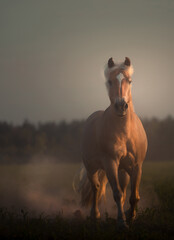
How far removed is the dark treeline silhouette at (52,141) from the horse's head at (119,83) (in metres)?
40.2

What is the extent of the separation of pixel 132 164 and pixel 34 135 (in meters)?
43.9

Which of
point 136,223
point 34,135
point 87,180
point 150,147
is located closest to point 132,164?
point 136,223

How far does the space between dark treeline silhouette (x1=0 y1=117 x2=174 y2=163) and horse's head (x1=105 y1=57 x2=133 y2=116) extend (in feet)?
132

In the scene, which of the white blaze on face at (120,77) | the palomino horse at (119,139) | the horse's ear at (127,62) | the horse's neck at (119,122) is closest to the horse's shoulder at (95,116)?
the palomino horse at (119,139)

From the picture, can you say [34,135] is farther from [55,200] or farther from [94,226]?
[94,226]

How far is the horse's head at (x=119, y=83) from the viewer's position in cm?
585

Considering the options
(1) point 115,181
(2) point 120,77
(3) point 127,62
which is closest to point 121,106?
(2) point 120,77

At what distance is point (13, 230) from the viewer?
505cm

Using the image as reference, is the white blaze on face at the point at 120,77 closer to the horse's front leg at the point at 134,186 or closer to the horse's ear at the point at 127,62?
the horse's ear at the point at 127,62

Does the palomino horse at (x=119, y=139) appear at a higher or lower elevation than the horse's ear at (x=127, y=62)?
lower

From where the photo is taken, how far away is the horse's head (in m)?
5.85

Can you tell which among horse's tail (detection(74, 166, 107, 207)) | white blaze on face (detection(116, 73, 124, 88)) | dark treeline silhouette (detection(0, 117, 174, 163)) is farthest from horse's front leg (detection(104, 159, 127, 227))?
dark treeline silhouette (detection(0, 117, 174, 163))

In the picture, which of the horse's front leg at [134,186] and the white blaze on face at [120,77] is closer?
the white blaze on face at [120,77]

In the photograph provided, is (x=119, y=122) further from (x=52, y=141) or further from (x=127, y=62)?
(x=52, y=141)
